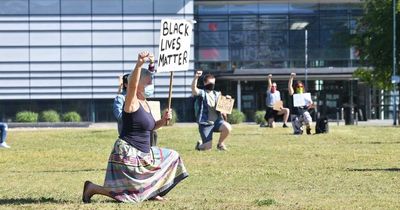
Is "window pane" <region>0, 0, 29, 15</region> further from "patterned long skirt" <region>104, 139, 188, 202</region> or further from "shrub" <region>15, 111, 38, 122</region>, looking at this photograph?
"patterned long skirt" <region>104, 139, 188, 202</region>

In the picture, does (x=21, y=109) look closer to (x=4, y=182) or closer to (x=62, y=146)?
(x=62, y=146)

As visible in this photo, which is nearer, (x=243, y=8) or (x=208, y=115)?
(x=208, y=115)

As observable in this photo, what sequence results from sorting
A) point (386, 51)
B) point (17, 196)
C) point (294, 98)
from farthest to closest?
1. point (386, 51)
2. point (294, 98)
3. point (17, 196)

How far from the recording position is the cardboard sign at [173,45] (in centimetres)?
1125

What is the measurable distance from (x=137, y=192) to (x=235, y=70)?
46.1 metres

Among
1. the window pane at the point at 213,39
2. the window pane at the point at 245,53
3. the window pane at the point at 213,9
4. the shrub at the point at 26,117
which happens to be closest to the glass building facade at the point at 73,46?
the window pane at the point at 213,9

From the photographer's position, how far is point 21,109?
2218 inches

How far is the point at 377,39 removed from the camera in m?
45.5

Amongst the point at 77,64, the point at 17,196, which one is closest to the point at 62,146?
the point at 17,196

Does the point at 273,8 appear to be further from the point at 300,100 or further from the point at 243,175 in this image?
the point at 243,175

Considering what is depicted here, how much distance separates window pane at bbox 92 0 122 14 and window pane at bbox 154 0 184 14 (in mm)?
2455

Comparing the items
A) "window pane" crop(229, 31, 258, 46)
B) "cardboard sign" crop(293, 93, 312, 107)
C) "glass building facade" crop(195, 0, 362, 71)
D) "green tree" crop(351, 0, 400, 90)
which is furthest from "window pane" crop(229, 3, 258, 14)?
"cardboard sign" crop(293, 93, 312, 107)

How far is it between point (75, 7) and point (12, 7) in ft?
13.4

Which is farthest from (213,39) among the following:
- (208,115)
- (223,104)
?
(208,115)
